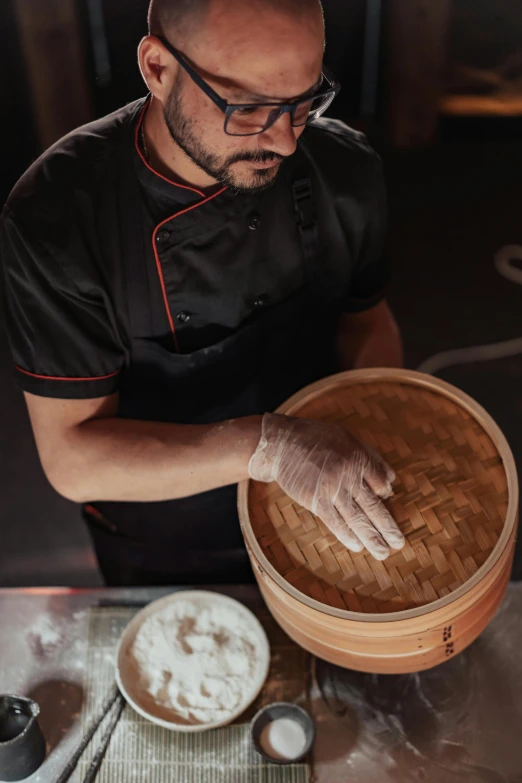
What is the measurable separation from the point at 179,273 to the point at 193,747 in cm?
96

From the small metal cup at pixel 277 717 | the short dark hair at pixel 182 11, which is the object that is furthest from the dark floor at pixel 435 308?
the short dark hair at pixel 182 11

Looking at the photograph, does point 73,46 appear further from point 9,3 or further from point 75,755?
point 75,755

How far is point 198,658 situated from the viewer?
1755 millimetres

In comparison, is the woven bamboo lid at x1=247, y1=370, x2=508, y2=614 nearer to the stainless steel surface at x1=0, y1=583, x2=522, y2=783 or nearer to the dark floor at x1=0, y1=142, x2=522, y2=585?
the stainless steel surface at x1=0, y1=583, x2=522, y2=783

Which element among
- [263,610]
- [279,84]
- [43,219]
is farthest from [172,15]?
[263,610]

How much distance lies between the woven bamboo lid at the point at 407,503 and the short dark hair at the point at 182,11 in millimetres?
687

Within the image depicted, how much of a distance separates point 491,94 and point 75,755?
2.16 meters

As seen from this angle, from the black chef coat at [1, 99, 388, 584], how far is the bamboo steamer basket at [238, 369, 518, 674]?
1.06 ft

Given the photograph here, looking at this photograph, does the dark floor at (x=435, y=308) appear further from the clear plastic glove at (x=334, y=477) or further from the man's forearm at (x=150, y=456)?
the clear plastic glove at (x=334, y=477)

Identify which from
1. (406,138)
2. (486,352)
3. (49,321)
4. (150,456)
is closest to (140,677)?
(150,456)

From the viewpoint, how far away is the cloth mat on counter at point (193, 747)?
163cm

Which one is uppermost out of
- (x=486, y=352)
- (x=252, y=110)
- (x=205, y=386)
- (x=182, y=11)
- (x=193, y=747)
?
(x=182, y=11)

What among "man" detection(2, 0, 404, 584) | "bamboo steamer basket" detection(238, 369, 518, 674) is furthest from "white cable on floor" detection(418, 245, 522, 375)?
"bamboo steamer basket" detection(238, 369, 518, 674)

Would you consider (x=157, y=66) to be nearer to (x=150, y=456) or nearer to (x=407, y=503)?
(x=150, y=456)
